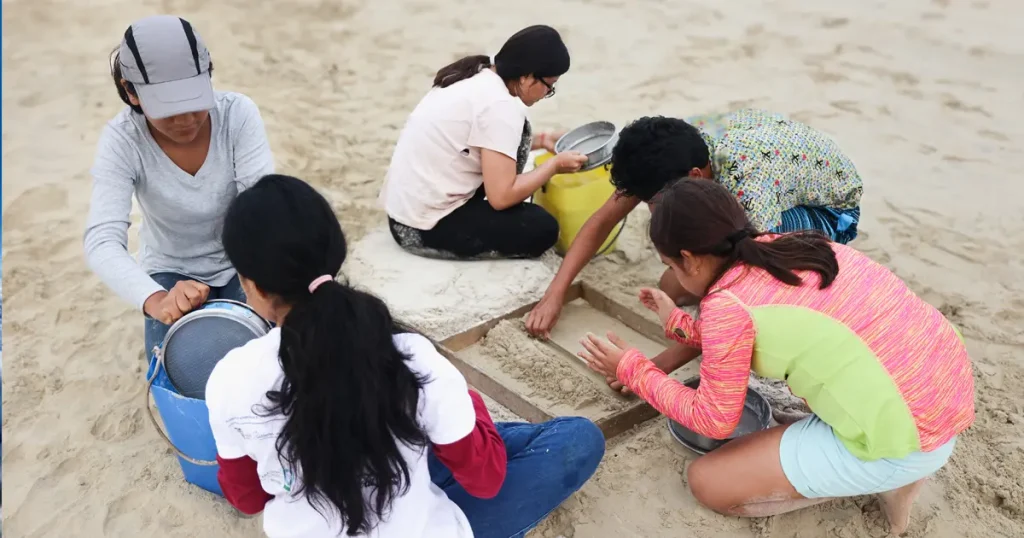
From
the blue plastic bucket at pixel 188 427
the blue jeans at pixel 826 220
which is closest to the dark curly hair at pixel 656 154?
the blue jeans at pixel 826 220

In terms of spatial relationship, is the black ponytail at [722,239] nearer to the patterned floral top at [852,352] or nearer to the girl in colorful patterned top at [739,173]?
the patterned floral top at [852,352]

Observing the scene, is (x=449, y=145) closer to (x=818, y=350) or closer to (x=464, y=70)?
(x=464, y=70)

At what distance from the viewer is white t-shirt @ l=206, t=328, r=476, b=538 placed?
4.76ft

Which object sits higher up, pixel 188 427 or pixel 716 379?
pixel 716 379

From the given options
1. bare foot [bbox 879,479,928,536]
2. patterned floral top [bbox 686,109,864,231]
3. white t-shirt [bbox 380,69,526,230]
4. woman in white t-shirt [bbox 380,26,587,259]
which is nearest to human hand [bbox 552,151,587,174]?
woman in white t-shirt [bbox 380,26,587,259]

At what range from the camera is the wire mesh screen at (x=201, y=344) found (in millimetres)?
2084

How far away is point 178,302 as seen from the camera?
2074 millimetres

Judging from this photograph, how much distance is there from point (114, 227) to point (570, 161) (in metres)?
1.50

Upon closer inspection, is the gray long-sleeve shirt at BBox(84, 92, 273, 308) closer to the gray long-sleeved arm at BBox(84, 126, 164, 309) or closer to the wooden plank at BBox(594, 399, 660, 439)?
the gray long-sleeved arm at BBox(84, 126, 164, 309)

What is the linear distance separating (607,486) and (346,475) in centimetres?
101

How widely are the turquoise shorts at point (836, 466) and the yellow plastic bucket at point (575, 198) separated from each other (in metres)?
1.47

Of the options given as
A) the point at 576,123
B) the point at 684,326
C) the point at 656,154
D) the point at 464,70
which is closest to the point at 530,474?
the point at 684,326

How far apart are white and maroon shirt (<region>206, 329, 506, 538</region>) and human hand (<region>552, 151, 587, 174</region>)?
1.54 m

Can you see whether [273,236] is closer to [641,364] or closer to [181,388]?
[181,388]
